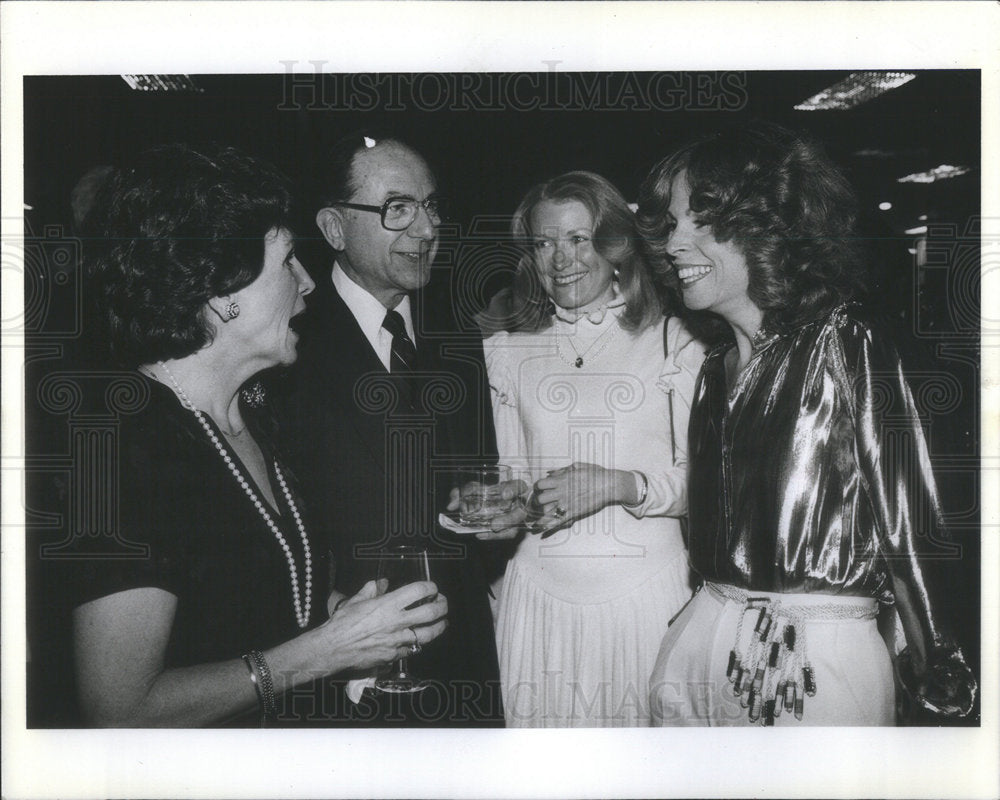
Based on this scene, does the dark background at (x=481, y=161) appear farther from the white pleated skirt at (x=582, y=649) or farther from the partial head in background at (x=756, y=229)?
the white pleated skirt at (x=582, y=649)

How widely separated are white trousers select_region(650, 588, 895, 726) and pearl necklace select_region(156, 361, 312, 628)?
76 centimetres

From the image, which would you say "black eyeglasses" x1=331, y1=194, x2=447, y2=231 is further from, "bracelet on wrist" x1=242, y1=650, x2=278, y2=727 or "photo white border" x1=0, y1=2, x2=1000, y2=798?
"bracelet on wrist" x1=242, y1=650, x2=278, y2=727

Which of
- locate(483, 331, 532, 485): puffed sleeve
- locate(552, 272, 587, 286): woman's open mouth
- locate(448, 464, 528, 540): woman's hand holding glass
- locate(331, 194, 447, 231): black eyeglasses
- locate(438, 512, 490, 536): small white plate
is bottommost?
locate(438, 512, 490, 536): small white plate

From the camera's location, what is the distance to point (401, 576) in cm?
218

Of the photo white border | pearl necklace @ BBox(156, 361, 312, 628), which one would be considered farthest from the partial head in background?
pearl necklace @ BBox(156, 361, 312, 628)

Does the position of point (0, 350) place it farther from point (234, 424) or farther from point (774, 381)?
point (774, 381)

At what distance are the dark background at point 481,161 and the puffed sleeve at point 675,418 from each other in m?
0.35

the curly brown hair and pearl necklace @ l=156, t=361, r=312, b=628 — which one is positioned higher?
the curly brown hair

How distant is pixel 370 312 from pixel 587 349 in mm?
470

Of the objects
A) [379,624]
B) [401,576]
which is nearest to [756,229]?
[401,576]

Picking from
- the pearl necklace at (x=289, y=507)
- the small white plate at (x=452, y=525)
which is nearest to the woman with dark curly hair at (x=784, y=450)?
the small white plate at (x=452, y=525)

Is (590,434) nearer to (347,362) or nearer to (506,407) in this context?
(506,407)

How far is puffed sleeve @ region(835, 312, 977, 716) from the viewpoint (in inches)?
86.2

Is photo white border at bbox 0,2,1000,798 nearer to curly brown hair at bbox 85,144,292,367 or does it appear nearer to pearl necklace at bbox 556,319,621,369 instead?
curly brown hair at bbox 85,144,292,367
